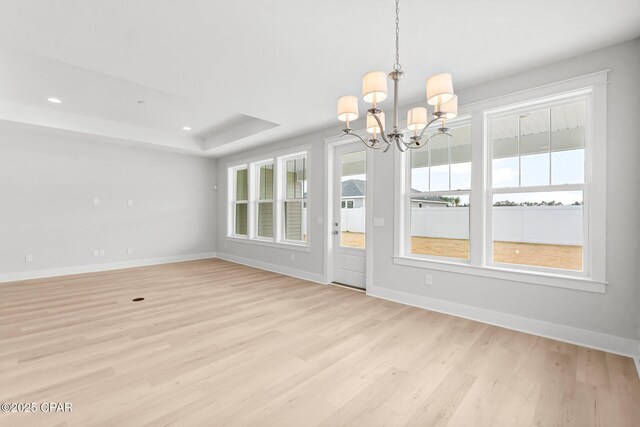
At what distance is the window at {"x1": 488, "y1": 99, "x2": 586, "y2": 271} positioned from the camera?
9.15 feet

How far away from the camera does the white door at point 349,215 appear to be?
459cm

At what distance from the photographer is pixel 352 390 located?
6.35 feet

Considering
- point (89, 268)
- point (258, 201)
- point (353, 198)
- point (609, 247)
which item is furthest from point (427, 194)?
point (89, 268)

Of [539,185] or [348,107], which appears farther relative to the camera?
[539,185]

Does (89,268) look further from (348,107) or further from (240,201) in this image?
(348,107)

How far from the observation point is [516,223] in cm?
312

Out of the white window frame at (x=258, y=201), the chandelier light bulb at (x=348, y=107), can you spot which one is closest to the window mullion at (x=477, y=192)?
the chandelier light bulb at (x=348, y=107)

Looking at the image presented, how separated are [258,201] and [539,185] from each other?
5.31 meters

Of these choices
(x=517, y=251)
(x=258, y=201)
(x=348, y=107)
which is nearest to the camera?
(x=348, y=107)

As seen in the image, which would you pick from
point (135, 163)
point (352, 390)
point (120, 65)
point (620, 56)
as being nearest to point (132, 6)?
point (120, 65)

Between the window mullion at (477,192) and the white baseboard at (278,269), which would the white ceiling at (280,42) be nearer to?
the window mullion at (477,192)

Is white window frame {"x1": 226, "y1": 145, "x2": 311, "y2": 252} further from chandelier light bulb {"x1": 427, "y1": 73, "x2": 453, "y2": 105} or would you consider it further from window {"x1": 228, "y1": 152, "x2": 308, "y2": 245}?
chandelier light bulb {"x1": 427, "y1": 73, "x2": 453, "y2": 105}

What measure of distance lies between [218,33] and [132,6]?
0.61m

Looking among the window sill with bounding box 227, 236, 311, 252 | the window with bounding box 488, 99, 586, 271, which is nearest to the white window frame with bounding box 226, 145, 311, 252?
the window sill with bounding box 227, 236, 311, 252
